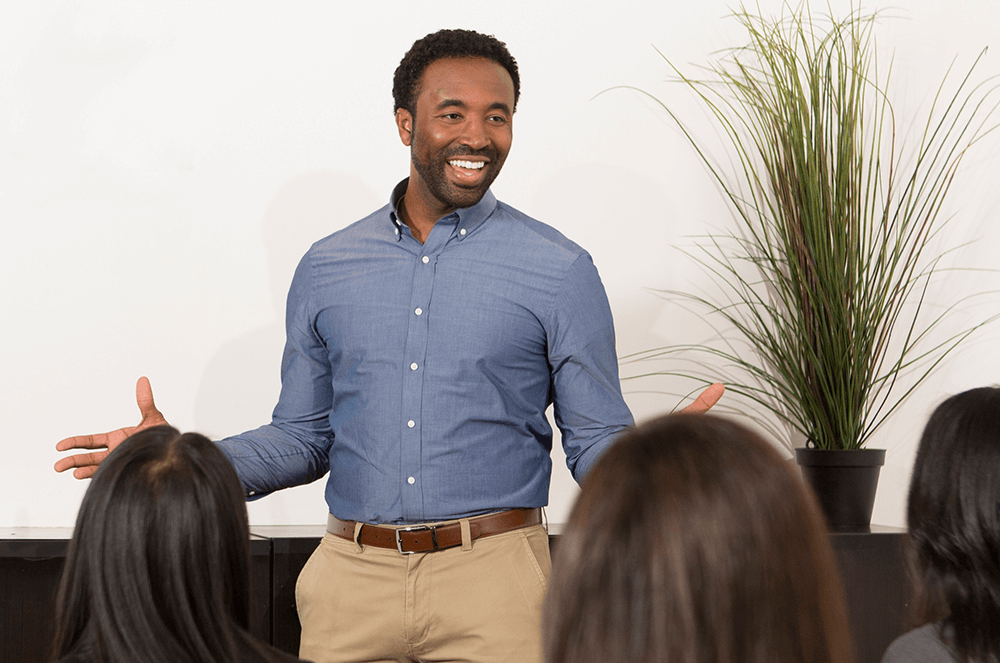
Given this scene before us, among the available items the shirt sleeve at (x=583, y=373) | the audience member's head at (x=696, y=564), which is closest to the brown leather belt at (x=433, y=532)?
the shirt sleeve at (x=583, y=373)

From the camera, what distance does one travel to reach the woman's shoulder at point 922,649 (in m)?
1.32

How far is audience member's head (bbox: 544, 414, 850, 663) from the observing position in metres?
0.69

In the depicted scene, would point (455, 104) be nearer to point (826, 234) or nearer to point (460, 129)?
point (460, 129)

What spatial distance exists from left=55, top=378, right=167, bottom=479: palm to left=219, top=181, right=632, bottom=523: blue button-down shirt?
0.51ft

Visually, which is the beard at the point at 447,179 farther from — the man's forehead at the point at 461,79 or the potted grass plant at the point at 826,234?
the potted grass plant at the point at 826,234

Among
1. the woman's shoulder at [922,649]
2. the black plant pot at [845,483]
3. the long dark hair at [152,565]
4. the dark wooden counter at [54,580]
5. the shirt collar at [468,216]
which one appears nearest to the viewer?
the long dark hair at [152,565]

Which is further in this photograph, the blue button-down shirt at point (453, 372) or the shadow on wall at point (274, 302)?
the shadow on wall at point (274, 302)

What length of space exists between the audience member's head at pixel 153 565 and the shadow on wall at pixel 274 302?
1445mm

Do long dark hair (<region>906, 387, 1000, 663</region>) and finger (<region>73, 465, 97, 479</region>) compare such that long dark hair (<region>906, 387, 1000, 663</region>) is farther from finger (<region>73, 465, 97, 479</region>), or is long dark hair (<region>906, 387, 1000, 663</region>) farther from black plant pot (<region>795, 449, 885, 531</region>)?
finger (<region>73, 465, 97, 479</region>)

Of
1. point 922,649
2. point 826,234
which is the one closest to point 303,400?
point 922,649

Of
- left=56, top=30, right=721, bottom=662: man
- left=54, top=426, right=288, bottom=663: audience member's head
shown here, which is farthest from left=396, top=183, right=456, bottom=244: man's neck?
left=54, top=426, right=288, bottom=663: audience member's head

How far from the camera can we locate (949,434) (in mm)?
1383

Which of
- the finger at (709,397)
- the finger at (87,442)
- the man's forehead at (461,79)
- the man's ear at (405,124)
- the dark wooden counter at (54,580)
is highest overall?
the man's forehead at (461,79)

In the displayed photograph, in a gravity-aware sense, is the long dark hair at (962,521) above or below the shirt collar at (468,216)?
below
